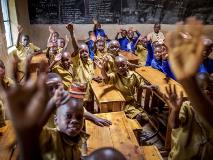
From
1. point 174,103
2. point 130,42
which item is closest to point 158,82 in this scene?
point 174,103

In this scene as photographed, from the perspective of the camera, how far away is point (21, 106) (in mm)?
771

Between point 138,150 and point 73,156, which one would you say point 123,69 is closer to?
point 138,150

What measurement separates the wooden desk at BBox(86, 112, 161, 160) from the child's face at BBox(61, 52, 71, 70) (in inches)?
60.0

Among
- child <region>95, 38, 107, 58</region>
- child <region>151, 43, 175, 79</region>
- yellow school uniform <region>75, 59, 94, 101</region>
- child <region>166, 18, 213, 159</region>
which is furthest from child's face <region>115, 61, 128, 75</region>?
child <region>166, 18, 213, 159</region>

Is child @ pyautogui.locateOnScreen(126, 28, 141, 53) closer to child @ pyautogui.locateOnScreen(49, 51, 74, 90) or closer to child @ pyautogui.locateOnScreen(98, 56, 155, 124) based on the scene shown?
child @ pyautogui.locateOnScreen(49, 51, 74, 90)

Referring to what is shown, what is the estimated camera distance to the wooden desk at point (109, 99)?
309cm

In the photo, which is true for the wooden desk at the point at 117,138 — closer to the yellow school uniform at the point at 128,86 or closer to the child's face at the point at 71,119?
the child's face at the point at 71,119

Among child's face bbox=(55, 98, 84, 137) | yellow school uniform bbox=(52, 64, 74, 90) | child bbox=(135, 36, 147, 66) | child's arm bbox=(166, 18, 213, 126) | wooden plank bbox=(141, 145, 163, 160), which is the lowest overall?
wooden plank bbox=(141, 145, 163, 160)

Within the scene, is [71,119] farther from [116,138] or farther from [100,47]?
[100,47]

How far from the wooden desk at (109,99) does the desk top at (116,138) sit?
40cm

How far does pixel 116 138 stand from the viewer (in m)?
2.31

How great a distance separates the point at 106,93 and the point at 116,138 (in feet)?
3.64

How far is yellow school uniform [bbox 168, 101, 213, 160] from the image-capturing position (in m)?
1.92

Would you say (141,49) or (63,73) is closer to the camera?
(63,73)
